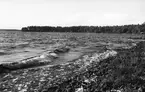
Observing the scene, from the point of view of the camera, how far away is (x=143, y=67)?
8.76 m

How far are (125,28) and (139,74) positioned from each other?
158835 mm

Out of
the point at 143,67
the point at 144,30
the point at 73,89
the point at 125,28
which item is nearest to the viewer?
the point at 73,89

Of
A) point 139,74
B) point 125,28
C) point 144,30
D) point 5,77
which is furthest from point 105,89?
point 125,28

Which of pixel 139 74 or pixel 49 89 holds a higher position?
pixel 139 74

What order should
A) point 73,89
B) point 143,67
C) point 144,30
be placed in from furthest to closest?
1. point 144,30
2. point 143,67
3. point 73,89

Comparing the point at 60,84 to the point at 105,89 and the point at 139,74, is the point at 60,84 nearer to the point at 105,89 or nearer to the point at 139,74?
the point at 105,89

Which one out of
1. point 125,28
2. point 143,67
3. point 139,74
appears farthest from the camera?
point 125,28

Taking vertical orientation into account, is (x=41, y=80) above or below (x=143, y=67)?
below

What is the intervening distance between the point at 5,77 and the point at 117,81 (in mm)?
7221

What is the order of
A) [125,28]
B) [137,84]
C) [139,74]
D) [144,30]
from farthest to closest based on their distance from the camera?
[125,28] → [144,30] → [139,74] → [137,84]

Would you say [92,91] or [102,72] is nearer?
[92,91]

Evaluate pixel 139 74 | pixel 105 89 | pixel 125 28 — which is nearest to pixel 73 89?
pixel 105 89

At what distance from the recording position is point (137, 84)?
6.63 meters

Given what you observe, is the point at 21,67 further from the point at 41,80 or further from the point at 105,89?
the point at 105,89
